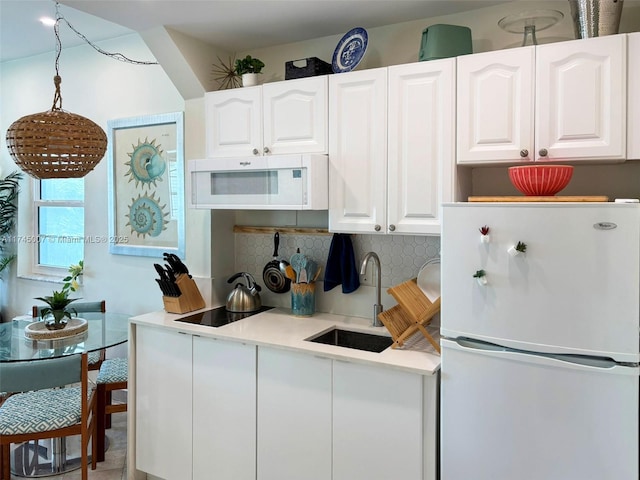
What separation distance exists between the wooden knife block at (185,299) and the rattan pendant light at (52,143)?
0.83 m

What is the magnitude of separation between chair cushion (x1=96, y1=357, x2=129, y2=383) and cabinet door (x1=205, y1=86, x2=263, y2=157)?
146 centimetres

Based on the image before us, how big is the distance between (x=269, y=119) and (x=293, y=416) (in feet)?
4.92

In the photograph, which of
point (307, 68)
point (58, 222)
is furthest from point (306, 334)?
point (58, 222)

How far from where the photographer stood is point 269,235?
3.15 metres

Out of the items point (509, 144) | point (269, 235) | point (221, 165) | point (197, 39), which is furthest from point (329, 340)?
point (197, 39)

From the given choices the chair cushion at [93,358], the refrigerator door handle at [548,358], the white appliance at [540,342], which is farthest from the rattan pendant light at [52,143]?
the refrigerator door handle at [548,358]

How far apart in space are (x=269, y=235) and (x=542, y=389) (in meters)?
1.84

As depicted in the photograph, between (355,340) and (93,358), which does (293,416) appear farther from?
(93,358)

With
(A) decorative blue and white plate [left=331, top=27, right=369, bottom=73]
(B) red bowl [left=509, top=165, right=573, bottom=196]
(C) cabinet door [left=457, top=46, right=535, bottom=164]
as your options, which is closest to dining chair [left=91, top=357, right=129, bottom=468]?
(A) decorative blue and white plate [left=331, top=27, right=369, bottom=73]

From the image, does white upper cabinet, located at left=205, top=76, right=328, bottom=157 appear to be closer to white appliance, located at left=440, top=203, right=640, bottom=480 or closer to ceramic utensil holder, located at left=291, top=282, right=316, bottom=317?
ceramic utensil holder, located at left=291, top=282, right=316, bottom=317

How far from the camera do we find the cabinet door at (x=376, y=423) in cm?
204

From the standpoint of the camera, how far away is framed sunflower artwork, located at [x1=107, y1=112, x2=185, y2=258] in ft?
12.0

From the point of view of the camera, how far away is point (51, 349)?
2.72 meters

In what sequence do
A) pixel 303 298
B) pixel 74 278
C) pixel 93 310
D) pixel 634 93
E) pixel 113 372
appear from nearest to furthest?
pixel 634 93 → pixel 303 298 → pixel 113 372 → pixel 93 310 → pixel 74 278
